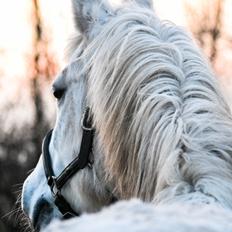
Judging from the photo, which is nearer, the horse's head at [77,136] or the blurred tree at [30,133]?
the horse's head at [77,136]

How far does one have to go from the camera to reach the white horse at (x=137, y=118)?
94.0 inches

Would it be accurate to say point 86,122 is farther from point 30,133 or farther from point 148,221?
point 30,133

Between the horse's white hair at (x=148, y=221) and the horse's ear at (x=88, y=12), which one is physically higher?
the horse's ear at (x=88, y=12)

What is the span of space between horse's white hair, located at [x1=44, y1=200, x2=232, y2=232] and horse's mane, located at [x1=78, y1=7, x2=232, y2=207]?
1.82ft

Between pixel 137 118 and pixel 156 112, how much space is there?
0.09m

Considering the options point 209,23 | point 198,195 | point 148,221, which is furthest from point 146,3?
point 209,23

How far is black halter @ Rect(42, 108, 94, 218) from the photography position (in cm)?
322

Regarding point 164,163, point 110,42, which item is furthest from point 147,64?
point 164,163

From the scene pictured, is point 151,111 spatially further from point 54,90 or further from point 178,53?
point 54,90

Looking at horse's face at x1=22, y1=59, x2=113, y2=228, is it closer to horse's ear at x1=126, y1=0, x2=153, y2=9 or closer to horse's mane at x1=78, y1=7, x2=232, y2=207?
horse's mane at x1=78, y1=7, x2=232, y2=207

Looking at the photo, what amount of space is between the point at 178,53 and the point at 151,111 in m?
0.36

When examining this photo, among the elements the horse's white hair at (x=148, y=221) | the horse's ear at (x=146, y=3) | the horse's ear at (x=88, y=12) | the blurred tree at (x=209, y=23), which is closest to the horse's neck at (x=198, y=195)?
the horse's white hair at (x=148, y=221)

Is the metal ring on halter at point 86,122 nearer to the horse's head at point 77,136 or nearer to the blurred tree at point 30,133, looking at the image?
the horse's head at point 77,136

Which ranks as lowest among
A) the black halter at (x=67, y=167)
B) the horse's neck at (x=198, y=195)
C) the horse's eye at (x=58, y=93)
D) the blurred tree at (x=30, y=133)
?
the blurred tree at (x=30, y=133)
